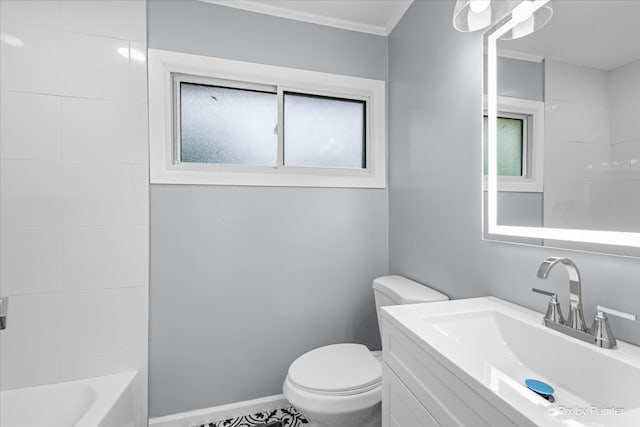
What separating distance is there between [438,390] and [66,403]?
168cm

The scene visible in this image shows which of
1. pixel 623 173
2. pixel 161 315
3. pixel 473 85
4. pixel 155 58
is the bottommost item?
pixel 161 315

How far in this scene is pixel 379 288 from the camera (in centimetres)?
162

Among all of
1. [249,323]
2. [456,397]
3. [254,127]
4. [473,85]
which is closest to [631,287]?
[456,397]

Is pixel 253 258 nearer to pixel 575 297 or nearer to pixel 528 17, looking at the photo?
pixel 575 297

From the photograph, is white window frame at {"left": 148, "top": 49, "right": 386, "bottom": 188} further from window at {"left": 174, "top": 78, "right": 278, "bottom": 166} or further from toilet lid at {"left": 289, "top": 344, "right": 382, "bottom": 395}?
toilet lid at {"left": 289, "top": 344, "right": 382, "bottom": 395}

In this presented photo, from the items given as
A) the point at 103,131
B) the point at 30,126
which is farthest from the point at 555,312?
the point at 30,126

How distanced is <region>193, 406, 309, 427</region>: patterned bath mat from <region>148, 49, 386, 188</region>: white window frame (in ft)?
4.46

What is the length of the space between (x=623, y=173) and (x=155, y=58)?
1994 mm

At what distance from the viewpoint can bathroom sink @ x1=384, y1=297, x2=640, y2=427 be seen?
1.75 feet

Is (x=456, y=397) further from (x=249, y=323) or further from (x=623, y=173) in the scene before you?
(x=249, y=323)

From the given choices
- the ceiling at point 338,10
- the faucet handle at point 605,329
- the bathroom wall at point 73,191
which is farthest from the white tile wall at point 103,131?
the faucet handle at point 605,329

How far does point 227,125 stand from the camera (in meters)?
1.81

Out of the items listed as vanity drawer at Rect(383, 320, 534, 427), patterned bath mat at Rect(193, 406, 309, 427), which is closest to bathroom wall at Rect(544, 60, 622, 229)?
vanity drawer at Rect(383, 320, 534, 427)

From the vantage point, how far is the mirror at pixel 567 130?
75 cm
